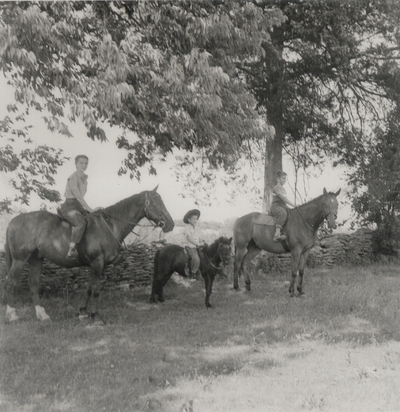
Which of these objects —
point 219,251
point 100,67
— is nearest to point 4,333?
point 219,251

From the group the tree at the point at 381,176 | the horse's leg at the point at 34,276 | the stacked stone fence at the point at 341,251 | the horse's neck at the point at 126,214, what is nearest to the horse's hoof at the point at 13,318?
the horse's leg at the point at 34,276

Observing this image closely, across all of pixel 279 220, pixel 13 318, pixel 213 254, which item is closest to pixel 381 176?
pixel 279 220

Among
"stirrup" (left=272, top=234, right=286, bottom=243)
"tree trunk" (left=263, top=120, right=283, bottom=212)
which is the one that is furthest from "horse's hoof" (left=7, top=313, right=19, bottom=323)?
"tree trunk" (left=263, top=120, right=283, bottom=212)

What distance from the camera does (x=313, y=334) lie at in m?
7.28

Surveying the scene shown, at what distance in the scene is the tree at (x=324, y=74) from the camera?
539 inches

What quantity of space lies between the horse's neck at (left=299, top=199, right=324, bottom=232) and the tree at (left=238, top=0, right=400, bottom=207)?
14.6ft

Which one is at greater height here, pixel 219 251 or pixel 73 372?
pixel 219 251

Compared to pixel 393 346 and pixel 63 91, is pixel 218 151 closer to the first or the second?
pixel 63 91

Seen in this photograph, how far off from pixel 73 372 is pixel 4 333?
7.88 ft

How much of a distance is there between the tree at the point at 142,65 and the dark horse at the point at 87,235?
4.77ft

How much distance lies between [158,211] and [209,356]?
2950mm

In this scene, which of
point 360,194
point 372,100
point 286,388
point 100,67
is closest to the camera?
point 286,388

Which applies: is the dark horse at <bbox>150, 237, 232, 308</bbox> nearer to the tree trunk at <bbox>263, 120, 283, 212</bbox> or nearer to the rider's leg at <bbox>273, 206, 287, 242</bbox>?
the rider's leg at <bbox>273, 206, 287, 242</bbox>

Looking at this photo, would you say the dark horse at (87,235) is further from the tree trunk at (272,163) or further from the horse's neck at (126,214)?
the tree trunk at (272,163)
